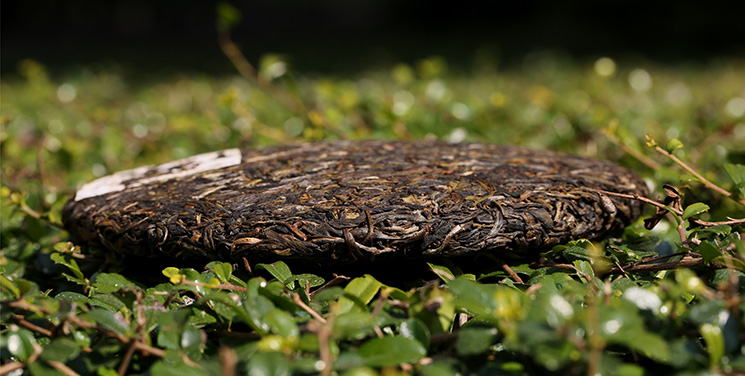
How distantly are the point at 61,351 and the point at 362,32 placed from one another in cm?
1408

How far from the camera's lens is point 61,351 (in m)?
1.10

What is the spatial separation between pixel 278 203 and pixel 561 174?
2.50ft

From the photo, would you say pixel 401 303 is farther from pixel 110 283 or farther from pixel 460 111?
pixel 460 111

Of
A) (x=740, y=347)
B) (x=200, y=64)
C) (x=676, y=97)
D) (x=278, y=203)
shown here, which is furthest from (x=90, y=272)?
(x=200, y=64)

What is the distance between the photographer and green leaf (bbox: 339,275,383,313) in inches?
48.1

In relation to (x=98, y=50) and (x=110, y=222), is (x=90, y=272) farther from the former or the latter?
(x=98, y=50)

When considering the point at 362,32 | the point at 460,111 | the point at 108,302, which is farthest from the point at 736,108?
the point at 362,32

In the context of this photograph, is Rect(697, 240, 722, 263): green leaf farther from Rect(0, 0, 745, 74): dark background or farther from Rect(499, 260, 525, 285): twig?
Rect(0, 0, 745, 74): dark background

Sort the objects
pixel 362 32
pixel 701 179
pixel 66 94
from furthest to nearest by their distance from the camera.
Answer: pixel 362 32
pixel 66 94
pixel 701 179

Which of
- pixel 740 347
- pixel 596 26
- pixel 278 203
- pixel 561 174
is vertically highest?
pixel 278 203

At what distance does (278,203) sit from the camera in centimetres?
148

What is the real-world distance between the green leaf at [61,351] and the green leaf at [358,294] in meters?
0.49

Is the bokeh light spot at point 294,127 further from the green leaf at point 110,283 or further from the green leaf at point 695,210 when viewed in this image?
the green leaf at point 695,210

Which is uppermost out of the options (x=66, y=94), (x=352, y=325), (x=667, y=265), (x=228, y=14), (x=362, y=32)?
(x=228, y=14)
